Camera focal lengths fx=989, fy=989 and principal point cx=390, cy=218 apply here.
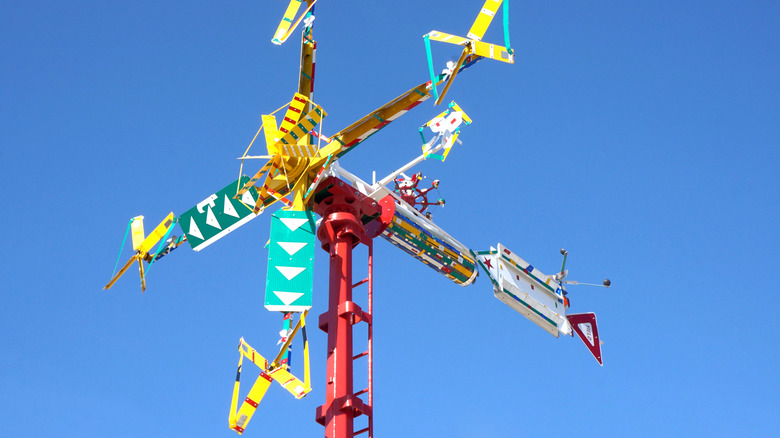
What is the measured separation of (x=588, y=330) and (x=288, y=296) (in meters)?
9.56

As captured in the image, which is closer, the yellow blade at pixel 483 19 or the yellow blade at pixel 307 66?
the yellow blade at pixel 483 19

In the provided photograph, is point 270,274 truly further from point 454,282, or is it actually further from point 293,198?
point 454,282

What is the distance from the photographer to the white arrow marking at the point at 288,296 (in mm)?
15656

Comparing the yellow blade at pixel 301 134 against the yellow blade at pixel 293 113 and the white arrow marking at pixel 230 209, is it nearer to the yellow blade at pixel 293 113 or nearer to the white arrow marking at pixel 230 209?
the yellow blade at pixel 293 113

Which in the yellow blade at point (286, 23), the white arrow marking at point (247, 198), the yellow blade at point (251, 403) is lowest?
the yellow blade at point (251, 403)

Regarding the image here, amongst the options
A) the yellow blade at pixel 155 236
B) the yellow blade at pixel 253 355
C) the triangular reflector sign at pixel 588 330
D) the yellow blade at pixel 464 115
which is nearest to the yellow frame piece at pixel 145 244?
the yellow blade at pixel 155 236

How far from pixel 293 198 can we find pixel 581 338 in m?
8.91

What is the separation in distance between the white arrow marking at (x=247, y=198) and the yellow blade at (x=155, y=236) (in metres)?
1.76

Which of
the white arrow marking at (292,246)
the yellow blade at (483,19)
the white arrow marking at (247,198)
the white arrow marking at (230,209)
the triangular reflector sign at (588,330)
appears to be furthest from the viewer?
the triangular reflector sign at (588,330)

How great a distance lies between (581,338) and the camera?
22688 millimetres

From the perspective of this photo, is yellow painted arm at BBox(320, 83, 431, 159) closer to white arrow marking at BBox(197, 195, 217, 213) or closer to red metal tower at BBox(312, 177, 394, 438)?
red metal tower at BBox(312, 177, 394, 438)

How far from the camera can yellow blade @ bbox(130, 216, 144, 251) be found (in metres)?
18.6

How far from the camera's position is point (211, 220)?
17891 mm

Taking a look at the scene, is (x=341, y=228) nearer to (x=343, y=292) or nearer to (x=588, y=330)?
(x=343, y=292)
